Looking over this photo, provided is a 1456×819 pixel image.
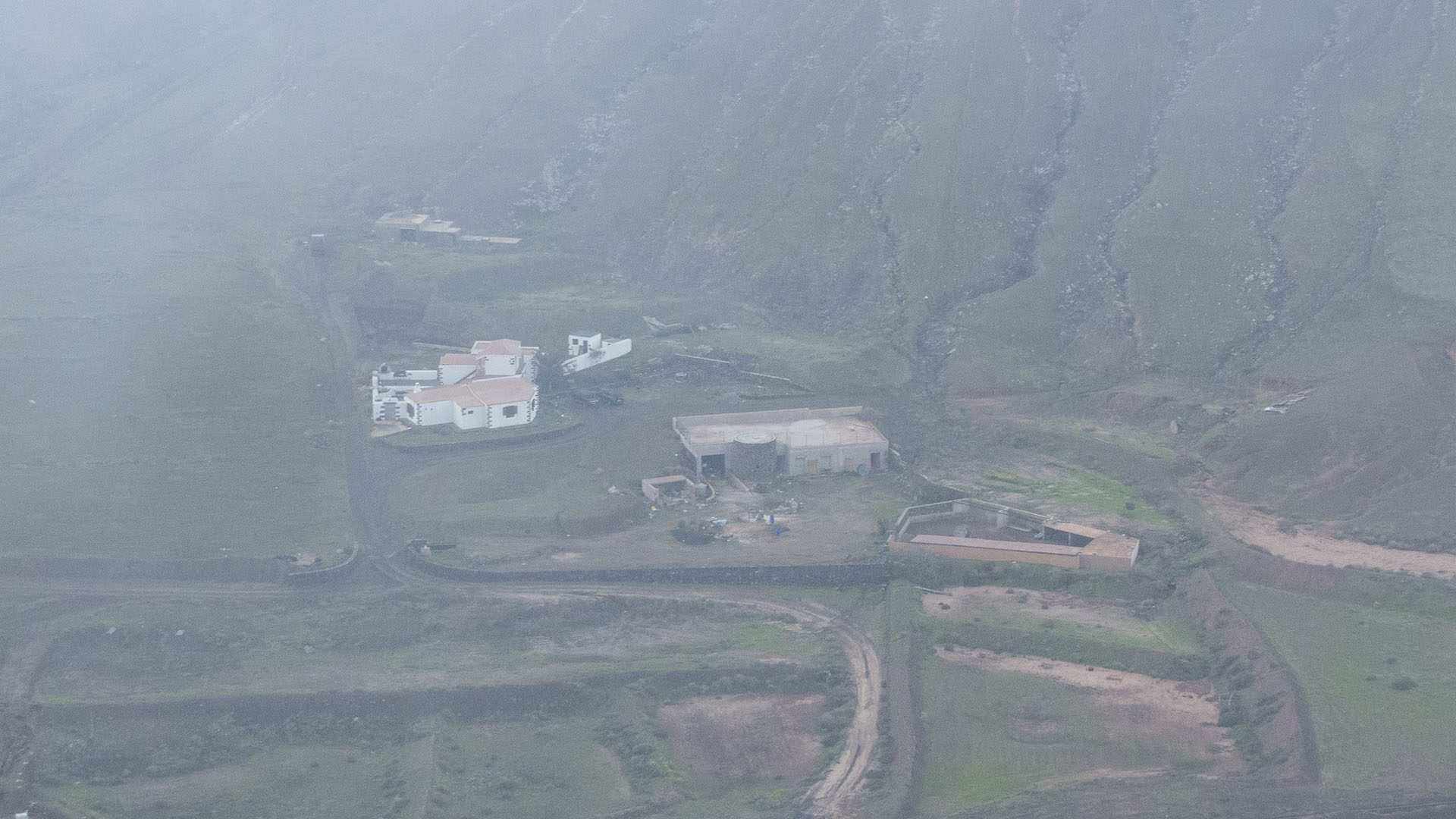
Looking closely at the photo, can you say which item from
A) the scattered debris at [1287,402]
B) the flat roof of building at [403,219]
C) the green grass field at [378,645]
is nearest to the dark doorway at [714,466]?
the green grass field at [378,645]

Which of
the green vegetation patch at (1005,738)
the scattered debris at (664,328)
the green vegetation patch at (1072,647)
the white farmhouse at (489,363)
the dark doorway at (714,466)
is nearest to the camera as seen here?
the green vegetation patch at (1005,738)

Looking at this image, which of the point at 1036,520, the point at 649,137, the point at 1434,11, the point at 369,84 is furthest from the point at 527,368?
the point at 1434,11

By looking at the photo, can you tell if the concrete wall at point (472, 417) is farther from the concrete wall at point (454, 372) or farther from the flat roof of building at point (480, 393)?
the concrete wall at point (454, 372)

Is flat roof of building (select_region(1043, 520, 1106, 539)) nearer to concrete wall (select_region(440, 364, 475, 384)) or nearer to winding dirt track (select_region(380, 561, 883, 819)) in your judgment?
winding dirt track (select_region(380, 561, 883, 819))

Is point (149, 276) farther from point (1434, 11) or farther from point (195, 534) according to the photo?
point (1434, 11)

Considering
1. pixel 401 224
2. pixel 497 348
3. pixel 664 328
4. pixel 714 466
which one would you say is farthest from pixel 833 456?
pixel 401 224

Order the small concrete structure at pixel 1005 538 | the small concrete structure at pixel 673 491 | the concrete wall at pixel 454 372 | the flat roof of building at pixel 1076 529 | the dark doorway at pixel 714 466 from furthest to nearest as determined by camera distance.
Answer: the concrete wall at pixel 454 372, the dark doorway at pixel 714 466, the small concrete structure at pixel 673 491, the flat roof of building at pixel 1076 529, the small concrete structure at pixel 1005 538
